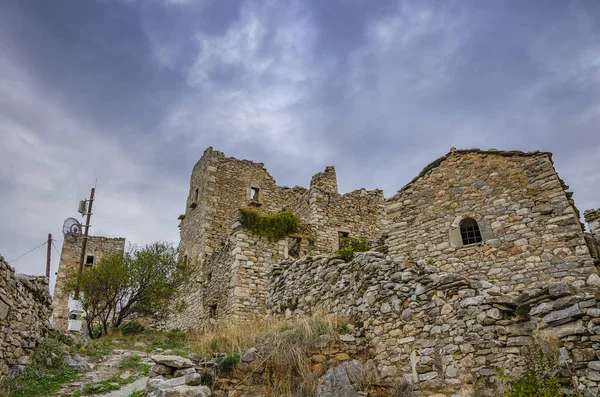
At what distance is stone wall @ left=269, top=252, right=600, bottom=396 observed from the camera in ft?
18.7

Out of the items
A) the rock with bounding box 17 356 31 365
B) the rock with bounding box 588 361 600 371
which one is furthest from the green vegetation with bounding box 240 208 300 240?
the rock with bounding box 588 361 600 371

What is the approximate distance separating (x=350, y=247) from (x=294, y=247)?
8.51 ft

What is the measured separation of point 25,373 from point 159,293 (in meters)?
10.5

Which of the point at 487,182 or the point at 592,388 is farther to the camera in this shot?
the point at 487,182

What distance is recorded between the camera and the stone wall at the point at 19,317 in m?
8.39

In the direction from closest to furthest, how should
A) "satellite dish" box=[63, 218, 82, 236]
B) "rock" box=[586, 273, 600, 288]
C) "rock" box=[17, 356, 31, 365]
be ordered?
"rock" box=[586, 273, 600, 288] < "rock" box=[17, 356, 31, 365] < "satellite dish" box=[63, 218, 82, 236]

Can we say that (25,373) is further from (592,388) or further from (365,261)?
(592,388)

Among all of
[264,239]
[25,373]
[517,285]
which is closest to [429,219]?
[517,285]

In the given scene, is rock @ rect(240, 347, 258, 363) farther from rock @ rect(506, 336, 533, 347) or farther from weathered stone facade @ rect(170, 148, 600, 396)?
rock @ rect(506, 336, 533, 347)

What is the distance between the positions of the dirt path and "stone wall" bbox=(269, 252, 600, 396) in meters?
4.54

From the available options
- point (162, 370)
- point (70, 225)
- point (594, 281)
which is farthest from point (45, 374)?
point (70, 225)

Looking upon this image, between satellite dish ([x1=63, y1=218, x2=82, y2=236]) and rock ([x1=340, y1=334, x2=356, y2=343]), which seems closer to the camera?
rock ([x1=340, y1=334, x2=356, y2=343])

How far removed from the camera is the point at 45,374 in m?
9.38

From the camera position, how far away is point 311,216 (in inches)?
725
